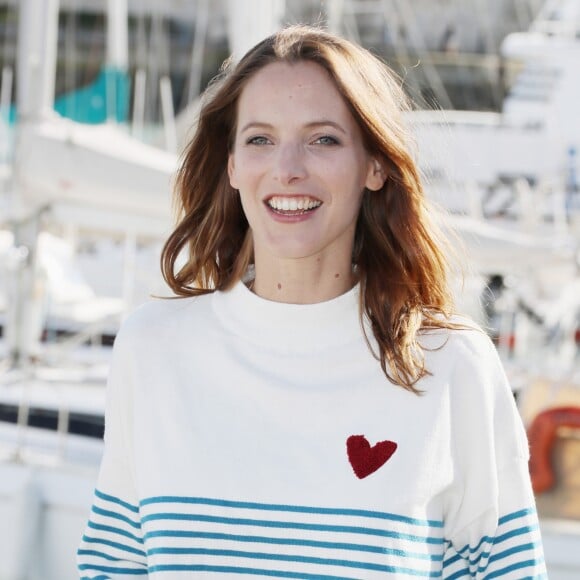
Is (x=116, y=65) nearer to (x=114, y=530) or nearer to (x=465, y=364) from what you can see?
(x=114, y=530)

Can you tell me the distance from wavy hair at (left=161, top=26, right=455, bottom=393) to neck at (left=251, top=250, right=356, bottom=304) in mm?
44

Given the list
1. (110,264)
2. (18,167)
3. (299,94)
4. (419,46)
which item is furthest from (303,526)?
(419,46)

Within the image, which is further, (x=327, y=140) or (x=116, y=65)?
(x=116, y=65)

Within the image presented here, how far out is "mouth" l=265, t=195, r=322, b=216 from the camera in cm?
161

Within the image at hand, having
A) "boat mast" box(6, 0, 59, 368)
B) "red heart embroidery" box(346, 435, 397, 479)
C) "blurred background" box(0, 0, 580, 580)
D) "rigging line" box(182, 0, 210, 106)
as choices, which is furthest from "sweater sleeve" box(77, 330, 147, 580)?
"rigging line" box(182, 0, 210, 106)

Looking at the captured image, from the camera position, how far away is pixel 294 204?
1.61 meters

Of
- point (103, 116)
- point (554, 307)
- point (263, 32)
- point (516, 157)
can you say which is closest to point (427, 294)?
point (263, 32)

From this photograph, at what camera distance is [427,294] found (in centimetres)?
173

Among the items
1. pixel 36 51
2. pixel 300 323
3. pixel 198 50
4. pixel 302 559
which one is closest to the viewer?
pixel 302 559

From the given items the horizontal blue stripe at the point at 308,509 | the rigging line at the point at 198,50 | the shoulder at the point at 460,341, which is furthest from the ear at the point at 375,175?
the rigging line at the point at 198,50

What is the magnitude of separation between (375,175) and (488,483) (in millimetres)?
479

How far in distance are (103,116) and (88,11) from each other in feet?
49.6

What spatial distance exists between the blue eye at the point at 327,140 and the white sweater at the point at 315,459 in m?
0.23

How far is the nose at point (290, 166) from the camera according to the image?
1.59 m
